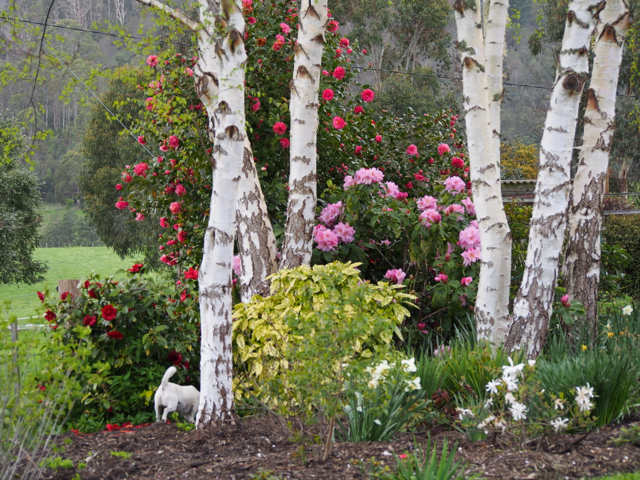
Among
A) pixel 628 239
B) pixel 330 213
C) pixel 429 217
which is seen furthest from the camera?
pixel 628 239

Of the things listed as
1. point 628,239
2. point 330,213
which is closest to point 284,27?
point 330,213

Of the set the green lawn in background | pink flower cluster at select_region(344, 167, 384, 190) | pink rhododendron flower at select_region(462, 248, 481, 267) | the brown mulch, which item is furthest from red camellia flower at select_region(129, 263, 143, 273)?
the green lawn in background

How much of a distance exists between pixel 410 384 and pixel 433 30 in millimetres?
24874

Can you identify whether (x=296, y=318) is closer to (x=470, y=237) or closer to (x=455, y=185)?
(x=470, y=237)

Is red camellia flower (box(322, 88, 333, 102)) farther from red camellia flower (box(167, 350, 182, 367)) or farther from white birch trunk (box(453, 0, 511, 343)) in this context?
red camellia flower (box(167, 350, 182, 367))

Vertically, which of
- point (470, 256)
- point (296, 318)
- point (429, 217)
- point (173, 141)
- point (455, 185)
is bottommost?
point (296, 318)

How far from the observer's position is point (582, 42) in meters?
3.65

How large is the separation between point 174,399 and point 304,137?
217 centimetres

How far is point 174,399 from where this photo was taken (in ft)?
11.8

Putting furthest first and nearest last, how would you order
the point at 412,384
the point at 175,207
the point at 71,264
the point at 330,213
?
the point at 71,264
the point at 175,207
the point at 330,213
the point at 412,384

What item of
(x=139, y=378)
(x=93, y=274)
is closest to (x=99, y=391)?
(x=139, y=378)

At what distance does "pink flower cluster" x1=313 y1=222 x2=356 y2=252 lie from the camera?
15.6ft

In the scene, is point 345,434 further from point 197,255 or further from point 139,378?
point 197,255

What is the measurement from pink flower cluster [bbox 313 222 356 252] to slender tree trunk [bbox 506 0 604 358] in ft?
5.29
